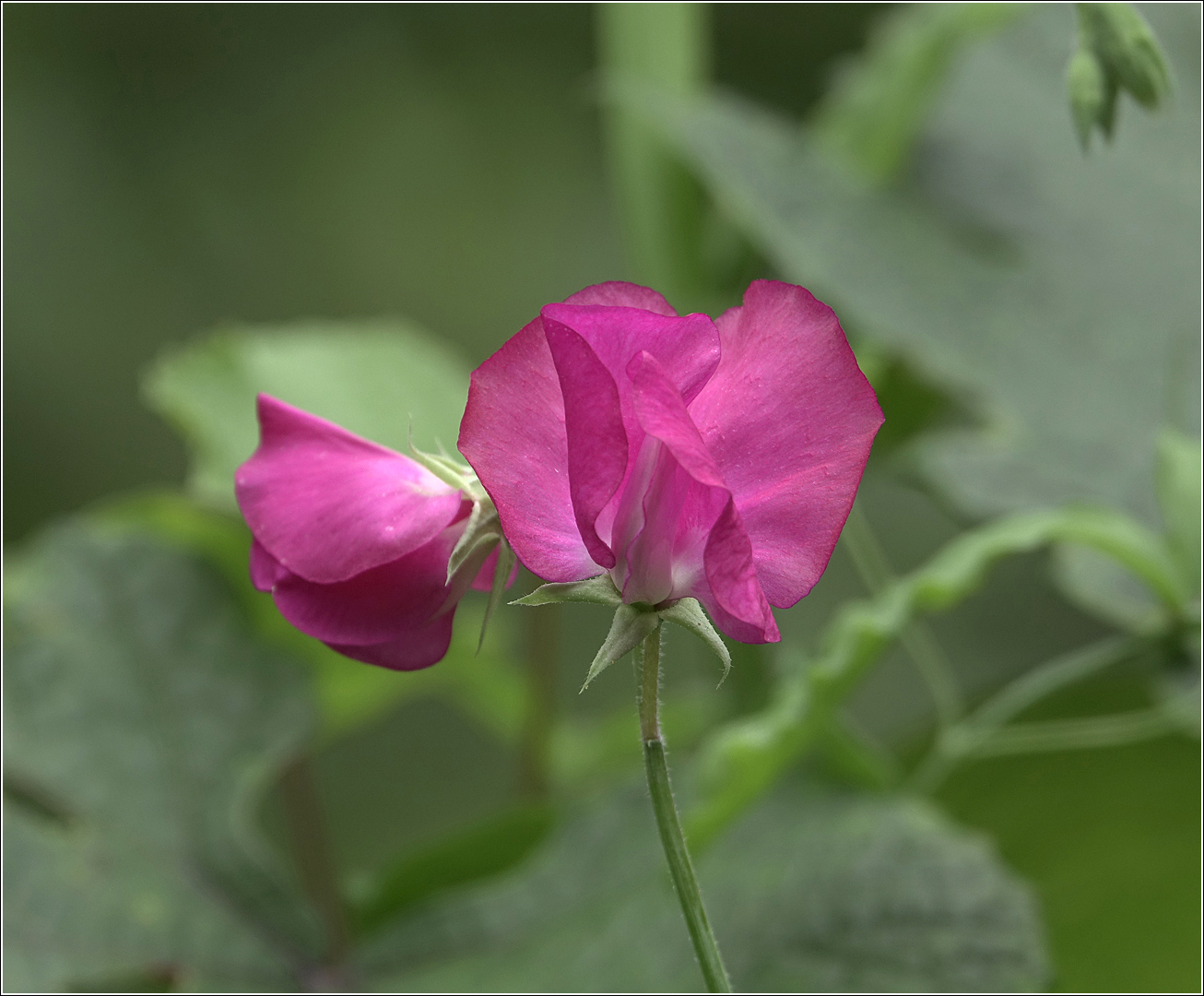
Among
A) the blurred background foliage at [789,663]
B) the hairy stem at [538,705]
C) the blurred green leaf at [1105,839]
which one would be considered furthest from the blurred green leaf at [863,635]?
the hairy stem at [538,705]

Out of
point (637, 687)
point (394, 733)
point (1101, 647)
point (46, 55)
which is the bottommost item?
point (394, 733)

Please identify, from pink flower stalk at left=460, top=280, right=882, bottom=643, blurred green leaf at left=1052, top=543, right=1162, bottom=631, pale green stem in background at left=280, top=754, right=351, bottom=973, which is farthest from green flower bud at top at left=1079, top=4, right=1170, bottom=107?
pale green stem in background at left=280, top=754, right=351, bottom=973

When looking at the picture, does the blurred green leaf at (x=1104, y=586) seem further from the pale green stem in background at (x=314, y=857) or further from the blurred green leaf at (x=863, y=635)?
the pale green stem in background at (x=314, y=857)

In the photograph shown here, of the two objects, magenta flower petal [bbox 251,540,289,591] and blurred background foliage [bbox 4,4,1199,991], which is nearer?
magenta flower petal [bbox 251,540,289,591]

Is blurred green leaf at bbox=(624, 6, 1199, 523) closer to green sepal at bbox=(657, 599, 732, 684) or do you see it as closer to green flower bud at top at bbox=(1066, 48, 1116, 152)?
green flower bud at top at bbox=(1066, 48, 1116, 152)

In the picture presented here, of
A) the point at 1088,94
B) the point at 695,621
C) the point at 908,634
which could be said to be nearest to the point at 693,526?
the point at 695,621

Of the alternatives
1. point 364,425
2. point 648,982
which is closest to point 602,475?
point 648,982

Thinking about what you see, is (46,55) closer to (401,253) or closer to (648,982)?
(401,253)
